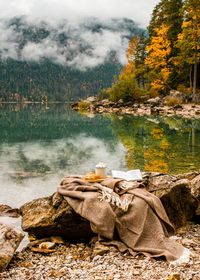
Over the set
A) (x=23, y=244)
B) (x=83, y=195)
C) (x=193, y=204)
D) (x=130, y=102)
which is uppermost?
(x=130, y=102)

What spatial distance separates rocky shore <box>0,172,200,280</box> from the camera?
2.95 meters

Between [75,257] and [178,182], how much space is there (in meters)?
2.36

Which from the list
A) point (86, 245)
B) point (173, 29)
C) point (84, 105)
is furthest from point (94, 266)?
point (84, 105)

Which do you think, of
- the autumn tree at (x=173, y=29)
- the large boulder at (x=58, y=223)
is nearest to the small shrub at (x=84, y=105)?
the autumn tree at (x=173, y=29)

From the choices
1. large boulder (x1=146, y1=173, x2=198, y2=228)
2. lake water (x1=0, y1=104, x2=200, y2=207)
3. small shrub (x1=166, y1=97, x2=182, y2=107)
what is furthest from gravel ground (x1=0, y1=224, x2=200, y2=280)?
small shrub (x1=166, y1=97, x2=182, y2=107)

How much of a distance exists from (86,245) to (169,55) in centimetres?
3483

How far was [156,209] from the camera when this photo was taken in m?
3.72

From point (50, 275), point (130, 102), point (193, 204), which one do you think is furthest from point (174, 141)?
point (130, 102)

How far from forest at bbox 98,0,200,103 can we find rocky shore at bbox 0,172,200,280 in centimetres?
2699

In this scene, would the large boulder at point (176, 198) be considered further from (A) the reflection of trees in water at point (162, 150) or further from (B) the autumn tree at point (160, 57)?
(B) the autumn tree at point (160, 57)

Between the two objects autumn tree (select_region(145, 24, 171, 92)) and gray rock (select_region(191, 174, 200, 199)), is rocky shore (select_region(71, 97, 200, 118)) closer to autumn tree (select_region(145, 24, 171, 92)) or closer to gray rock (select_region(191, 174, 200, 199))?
autumn tree (select_region(145, 24, 171, 92))

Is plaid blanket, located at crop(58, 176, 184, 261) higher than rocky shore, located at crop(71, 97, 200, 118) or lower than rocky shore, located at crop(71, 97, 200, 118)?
lower

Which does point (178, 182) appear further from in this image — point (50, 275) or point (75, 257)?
point (50, 275)

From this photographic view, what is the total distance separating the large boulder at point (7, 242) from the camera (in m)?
3.14
